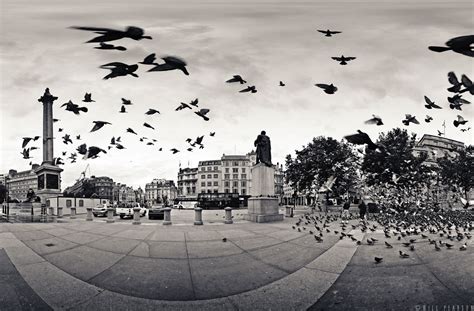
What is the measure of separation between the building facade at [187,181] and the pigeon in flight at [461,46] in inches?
3160

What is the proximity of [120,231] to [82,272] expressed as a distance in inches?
21.9

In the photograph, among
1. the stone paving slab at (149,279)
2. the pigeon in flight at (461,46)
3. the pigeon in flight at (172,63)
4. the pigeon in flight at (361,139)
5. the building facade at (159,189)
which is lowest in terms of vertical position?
the building facade at (159,189)

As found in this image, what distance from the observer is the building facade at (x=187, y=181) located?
263 feet

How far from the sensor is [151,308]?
4.70 ft

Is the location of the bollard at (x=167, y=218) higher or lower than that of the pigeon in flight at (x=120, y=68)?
lower

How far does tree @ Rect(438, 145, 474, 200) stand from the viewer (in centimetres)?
1917

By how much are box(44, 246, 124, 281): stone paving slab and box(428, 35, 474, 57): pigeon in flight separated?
7.35ft

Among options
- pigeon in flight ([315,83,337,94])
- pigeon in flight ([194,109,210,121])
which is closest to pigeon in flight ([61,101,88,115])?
pigeon in flight ([194,109,210,121])

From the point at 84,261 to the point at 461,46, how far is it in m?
2.53

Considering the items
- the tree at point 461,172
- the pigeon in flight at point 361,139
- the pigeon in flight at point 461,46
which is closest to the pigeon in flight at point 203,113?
the pigeon in flight at point 361,139

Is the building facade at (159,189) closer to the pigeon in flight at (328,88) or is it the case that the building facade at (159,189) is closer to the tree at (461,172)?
the tree at (461,172)

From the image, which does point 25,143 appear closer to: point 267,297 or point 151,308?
point 151,308

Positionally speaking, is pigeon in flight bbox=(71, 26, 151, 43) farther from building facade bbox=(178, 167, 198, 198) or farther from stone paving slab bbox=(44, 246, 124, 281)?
building facade bbox=(178, 167, 198, 198)

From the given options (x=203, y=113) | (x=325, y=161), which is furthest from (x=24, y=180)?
(x=325, y=161)
